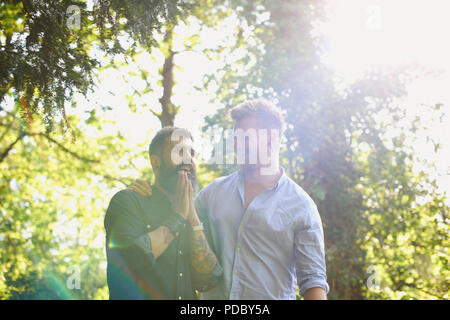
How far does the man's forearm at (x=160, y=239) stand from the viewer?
2.16 meters

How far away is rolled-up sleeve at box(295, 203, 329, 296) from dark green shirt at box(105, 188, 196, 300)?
2.24 feet

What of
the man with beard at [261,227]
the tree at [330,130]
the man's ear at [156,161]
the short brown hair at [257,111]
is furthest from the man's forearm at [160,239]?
the tree at [330,130]

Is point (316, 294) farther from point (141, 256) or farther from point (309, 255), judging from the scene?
point (141, 256)

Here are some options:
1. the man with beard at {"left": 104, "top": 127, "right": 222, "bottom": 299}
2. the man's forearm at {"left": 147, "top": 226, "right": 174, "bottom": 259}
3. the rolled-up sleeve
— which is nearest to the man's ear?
the man with beard at {"left": 104, "top": 127, "right": 222, "bottom": 299}

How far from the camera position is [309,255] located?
2473 mm

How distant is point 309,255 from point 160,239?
0.94 m

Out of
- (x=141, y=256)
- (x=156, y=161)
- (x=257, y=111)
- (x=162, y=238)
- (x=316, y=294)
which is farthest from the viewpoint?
(x=257, y=111)

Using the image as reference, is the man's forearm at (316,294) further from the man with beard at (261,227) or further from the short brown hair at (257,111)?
the short brown hair at (257,111)

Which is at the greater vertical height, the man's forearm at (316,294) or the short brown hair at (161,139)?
the short brown hair at (161,139)

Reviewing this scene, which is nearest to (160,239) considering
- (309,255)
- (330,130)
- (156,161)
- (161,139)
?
(156,161)

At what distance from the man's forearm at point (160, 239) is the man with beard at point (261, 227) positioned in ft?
1.07

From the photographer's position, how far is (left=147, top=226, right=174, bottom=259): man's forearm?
2.16m

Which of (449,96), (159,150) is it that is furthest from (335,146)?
(159,150)

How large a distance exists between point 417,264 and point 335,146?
2834mm
